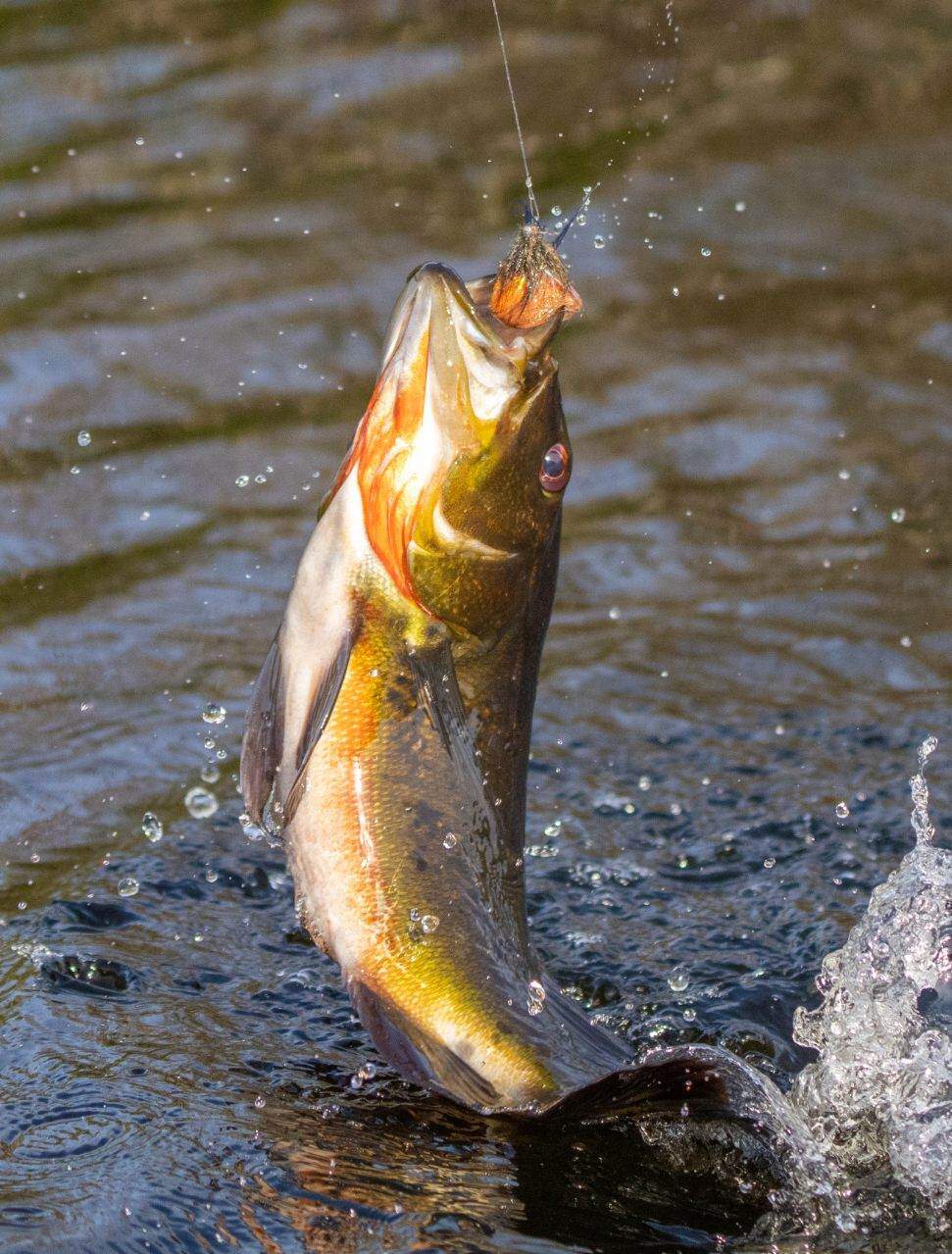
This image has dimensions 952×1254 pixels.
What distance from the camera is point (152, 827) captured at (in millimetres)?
5020

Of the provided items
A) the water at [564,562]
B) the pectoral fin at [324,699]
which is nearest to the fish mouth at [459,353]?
the pectoral fin at [324,699]

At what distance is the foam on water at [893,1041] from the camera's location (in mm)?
3516

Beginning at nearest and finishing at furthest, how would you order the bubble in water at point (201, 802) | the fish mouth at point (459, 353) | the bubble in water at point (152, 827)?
the fish mouth at point (459, 353) < the bubble in water at point (152, 827) < the bubble in water at point (201, 802)

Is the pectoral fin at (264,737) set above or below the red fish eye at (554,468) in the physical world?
below

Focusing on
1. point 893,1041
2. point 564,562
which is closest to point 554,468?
point 893,1041

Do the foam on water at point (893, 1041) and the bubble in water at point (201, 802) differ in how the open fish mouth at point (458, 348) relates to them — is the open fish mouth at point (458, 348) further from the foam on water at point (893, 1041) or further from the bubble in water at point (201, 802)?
the bubble in water at point (201, 802)

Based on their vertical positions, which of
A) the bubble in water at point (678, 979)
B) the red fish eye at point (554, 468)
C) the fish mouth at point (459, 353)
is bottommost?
the bubble in water at point (678, 979)

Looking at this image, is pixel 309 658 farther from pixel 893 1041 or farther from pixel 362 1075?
pixel 893 1041

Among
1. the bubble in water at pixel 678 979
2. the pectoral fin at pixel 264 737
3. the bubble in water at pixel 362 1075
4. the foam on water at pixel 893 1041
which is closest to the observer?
the pectoral fin at pixel 264 737

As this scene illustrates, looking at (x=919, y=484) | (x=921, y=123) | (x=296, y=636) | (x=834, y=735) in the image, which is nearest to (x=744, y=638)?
(x=834, y=735)

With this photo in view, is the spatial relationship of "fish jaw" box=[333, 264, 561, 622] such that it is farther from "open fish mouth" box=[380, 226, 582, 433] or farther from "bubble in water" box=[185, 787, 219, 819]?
"bubble in water" box=[185, 787, 219, 819]

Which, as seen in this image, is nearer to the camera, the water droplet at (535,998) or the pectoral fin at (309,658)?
the pectoral fin at (309,658)

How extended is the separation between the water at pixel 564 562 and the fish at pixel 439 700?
25 centimetres

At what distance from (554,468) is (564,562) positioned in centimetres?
378
